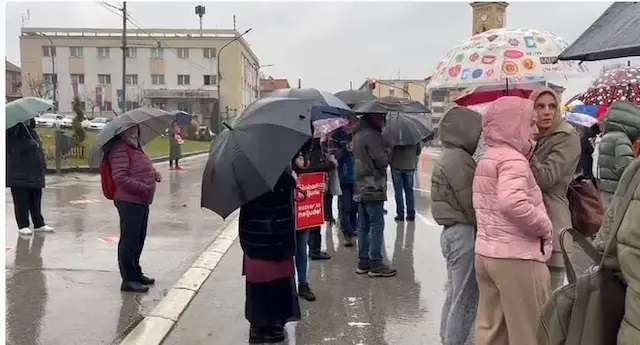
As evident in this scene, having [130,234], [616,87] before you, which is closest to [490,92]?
[130,234]

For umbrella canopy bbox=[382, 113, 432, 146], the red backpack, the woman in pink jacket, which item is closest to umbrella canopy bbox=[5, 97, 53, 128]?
the red backpack

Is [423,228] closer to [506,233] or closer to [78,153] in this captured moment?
[506,233]

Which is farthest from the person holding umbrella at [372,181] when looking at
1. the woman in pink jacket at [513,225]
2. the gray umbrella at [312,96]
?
the woman in pink jacket at [513,225]

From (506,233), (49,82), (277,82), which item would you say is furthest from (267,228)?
(277,82)

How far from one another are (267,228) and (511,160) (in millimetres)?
1899

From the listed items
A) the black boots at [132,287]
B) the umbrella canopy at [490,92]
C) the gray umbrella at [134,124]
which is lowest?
the black boots at [132,287]

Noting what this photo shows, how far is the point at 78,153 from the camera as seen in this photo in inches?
854

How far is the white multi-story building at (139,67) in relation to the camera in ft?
267

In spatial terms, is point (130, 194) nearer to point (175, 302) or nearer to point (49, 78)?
point (175, 302)

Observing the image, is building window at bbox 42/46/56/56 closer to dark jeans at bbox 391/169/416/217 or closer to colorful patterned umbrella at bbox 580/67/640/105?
dark jeans at bbox 391/169/416/217

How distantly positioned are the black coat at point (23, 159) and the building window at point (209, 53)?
7531 cm

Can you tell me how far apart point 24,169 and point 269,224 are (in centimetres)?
558

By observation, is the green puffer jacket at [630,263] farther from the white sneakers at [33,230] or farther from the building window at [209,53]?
the building window at [209,53]

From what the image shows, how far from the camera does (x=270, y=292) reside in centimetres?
482
